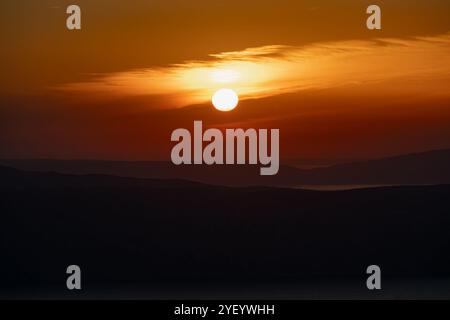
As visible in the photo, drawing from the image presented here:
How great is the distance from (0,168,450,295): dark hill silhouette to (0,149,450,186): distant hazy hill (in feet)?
0.15

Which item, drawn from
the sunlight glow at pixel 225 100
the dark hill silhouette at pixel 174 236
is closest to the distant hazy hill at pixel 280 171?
the dark hill silhouette at pixel 174 236

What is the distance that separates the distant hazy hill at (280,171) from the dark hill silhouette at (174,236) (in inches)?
1.8

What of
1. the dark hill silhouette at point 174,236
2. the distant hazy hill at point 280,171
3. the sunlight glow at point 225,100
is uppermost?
the sunlight glow at point 225,100

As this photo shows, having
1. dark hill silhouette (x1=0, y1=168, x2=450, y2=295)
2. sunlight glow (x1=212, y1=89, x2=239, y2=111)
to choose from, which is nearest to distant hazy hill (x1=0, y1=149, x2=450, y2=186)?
dark hill silhouette (x1=0, y1=168, x2=450, y2=295)

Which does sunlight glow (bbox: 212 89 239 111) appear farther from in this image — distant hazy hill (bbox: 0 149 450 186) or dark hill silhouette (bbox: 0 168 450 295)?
dark hill silhouette (bbox: 0 168 450 295)

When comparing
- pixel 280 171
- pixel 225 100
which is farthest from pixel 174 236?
pixel 225 100

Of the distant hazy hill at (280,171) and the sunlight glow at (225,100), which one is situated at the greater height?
the sunlight glow at (225,100)

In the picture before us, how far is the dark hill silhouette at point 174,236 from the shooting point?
5.05m

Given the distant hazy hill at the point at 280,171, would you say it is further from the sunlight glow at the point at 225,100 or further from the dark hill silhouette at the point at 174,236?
the sunlight glow at the point at 225,100

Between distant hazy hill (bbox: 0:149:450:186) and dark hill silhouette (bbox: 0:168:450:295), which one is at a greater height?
distant hazy hill (bbox: 0:149:450:186)

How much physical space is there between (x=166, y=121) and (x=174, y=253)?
700 millimetres

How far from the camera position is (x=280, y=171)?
199 inches

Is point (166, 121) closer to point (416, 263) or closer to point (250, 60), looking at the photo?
point (250, 60)

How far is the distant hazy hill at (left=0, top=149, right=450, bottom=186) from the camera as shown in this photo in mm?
5051
